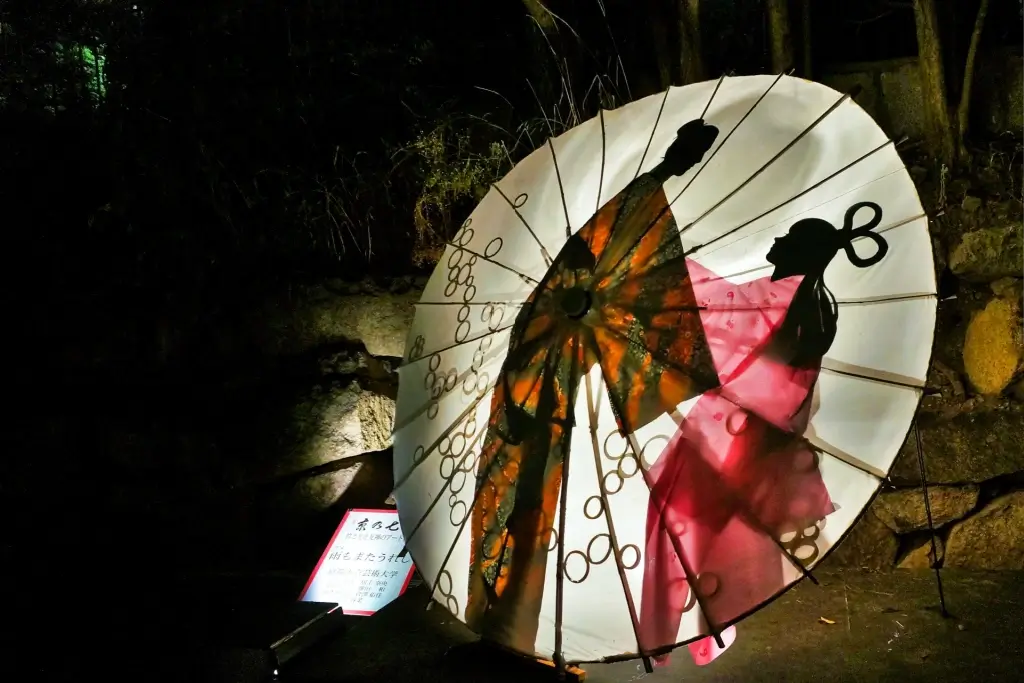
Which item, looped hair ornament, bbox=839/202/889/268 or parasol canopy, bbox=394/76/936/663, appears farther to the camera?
looped hair ornament, bbox=839/202/889/268

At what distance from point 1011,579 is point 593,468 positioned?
304 cm

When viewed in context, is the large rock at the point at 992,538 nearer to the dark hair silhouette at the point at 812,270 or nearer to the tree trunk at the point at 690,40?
the dark hair silhouette at the point at 812,270

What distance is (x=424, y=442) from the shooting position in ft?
12.1

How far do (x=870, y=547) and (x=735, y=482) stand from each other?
2494mm

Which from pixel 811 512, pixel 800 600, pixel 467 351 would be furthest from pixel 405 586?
pixel 811 512

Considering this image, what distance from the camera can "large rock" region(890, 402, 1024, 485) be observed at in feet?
14.8

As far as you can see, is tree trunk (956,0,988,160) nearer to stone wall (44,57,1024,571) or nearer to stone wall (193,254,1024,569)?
stone wall (44,57,1024,571)

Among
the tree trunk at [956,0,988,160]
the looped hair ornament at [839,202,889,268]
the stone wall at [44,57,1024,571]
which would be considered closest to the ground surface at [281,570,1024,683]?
the stone wall at [44,57,1024,571]

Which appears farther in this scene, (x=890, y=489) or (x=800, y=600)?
(x=890, y=489)

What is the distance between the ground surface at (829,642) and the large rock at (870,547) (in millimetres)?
103

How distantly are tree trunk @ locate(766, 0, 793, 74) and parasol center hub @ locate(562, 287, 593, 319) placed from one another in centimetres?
359

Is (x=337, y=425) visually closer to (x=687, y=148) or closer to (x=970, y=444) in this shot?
(x=687, y=148)

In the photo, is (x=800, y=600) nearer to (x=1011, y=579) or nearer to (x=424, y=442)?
(x=1011, y=579)

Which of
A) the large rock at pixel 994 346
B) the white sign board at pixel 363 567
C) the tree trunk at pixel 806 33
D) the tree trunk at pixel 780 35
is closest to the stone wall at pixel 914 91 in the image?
the tree trunk at pixel 806 33
